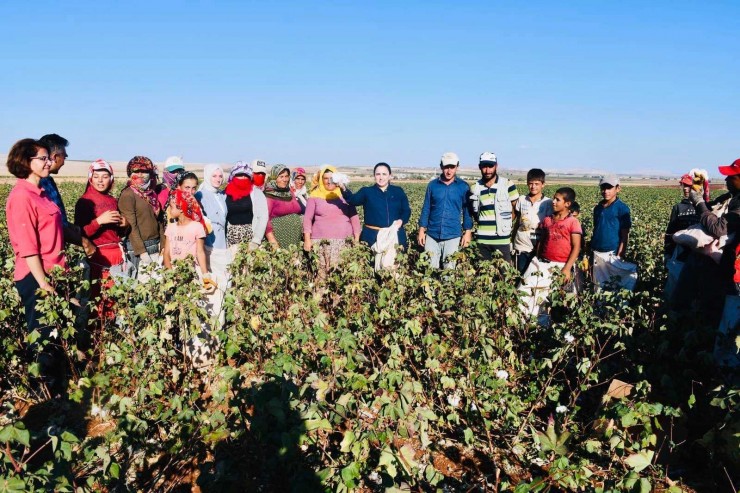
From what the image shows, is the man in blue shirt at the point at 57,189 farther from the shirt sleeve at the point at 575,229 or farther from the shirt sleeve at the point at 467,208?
the shirt sleeve at the point at 575,229

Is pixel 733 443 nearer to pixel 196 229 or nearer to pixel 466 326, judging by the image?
pixel 466 326

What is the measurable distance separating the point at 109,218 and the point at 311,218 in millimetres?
2128

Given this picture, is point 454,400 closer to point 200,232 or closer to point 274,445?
point 274,445

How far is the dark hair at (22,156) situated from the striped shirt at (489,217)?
14.0ft

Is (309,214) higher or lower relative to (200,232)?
higher

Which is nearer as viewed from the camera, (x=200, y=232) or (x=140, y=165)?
(x=200, y=232)

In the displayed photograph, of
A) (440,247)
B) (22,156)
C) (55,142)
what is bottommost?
(440,247)

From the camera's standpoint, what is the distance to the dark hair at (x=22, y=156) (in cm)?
354

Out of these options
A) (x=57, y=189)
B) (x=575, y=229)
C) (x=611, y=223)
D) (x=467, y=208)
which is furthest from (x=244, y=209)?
(x=611, y=223)

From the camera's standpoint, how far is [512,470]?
309 cm

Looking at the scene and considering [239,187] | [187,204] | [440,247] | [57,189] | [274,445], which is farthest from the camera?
[440,247]

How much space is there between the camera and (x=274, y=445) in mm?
2357

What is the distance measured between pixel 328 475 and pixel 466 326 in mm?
1856

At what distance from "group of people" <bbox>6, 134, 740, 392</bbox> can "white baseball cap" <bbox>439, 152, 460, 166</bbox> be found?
1cm
